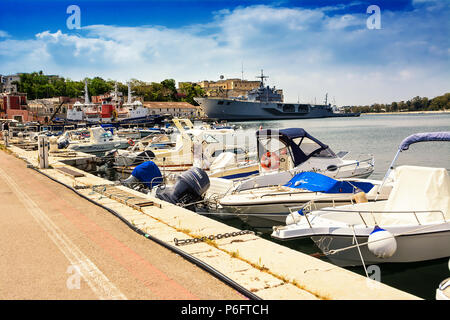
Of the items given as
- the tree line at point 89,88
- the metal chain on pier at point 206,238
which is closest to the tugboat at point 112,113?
the tree line at point 89,88

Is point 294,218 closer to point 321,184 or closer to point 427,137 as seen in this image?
point 321,184

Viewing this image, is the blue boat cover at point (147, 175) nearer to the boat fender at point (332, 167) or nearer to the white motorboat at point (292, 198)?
the white motorboat at point (292, 198)

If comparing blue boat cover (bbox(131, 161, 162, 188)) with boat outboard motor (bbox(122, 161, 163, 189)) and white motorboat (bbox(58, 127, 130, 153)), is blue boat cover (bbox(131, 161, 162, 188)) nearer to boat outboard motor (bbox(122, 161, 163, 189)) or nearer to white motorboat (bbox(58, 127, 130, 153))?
boat outboard motor (bbox(122, 161, 163, 189))

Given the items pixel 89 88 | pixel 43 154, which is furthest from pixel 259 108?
pixel 43 154

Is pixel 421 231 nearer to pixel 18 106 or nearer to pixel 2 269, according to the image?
pixel 2 269

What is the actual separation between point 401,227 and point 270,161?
23.5 feet

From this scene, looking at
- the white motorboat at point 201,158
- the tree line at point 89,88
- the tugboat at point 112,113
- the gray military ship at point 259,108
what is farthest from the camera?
the tree line at point 89,88

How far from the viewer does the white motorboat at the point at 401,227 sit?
26.1 ft

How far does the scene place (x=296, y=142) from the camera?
14664mm

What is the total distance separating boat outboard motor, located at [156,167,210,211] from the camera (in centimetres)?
1213

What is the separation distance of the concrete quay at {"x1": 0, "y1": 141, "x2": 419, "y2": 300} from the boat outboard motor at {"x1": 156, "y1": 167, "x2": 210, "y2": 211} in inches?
88.7

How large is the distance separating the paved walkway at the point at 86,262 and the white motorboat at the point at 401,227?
3242 mm

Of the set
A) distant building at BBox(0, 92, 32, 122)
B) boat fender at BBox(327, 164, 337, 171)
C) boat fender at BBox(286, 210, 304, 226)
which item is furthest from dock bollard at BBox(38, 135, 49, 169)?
distant building at BBox(0, 92, 32, 122)
